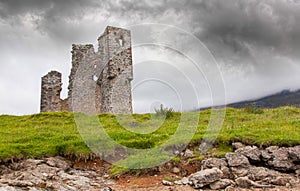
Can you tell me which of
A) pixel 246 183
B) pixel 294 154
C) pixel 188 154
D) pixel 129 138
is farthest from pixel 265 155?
pixel 129 138

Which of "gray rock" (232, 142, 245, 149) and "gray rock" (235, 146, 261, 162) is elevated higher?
"gray rock" (232, 142, 245, 149)

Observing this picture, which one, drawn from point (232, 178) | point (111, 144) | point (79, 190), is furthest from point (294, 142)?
point (79, 190)

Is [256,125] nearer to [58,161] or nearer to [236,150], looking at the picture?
[236,150]

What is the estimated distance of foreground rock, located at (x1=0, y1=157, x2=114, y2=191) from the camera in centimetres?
1020

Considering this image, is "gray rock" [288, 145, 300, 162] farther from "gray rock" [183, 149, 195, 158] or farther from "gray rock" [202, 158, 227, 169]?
"gray rock" [183, 149, 195, 158]

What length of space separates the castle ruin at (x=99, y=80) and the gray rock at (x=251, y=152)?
20674 millimetres

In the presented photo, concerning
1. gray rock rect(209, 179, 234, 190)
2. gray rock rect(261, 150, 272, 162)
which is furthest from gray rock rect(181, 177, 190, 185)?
gray rock rect(261, 150, 272, 162)

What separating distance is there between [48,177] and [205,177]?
487 cm

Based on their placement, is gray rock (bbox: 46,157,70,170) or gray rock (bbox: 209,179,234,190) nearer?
gray rock (bbox: 209,179,234,190)

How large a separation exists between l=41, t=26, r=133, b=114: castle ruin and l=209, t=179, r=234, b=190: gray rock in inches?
876

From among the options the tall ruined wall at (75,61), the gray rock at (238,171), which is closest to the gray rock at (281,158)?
the gray rock at (238,171)

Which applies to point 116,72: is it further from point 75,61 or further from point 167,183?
point 167,183

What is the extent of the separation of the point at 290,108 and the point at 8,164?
18.4 meters

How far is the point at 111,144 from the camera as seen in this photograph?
14867 millimetres
